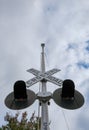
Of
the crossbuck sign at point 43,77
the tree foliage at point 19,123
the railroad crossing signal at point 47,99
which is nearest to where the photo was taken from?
the railroad crossing signal at point 47,99

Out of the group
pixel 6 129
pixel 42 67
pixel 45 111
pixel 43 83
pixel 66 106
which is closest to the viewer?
pixel 66 106

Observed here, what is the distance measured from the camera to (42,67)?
962 centimetres

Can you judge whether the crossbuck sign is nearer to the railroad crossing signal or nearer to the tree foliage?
the railroad crossing signal

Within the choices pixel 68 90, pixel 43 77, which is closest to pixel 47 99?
pixel 68 90

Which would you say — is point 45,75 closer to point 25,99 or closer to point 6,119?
point 25,99

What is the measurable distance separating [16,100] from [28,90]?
0.49 m

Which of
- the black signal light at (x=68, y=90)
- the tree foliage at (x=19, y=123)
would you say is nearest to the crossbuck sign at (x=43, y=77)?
the black signal light at (x=68, y=90)

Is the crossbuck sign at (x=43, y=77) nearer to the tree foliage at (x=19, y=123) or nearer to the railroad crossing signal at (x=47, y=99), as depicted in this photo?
the railroad crossing signal at (x=47, y=99)

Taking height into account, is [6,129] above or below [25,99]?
below

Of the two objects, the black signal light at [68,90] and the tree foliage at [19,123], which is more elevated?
the black signal light at [68,90]

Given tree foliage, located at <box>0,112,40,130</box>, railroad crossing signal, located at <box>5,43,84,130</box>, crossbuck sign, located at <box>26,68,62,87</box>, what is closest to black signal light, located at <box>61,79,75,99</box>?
railroad crossing signal, located at <box>5,43,84,130</box>

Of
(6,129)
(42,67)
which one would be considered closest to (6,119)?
(6,129)

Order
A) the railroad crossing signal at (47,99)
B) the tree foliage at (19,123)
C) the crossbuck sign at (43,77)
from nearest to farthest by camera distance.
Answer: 1. the railroad crossing signal at (47,99)
2. the crossbuck sign at (43,77)
3. the tree foliage at (19,123)

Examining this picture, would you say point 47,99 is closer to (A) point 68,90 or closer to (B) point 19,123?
(A) point 68,90
